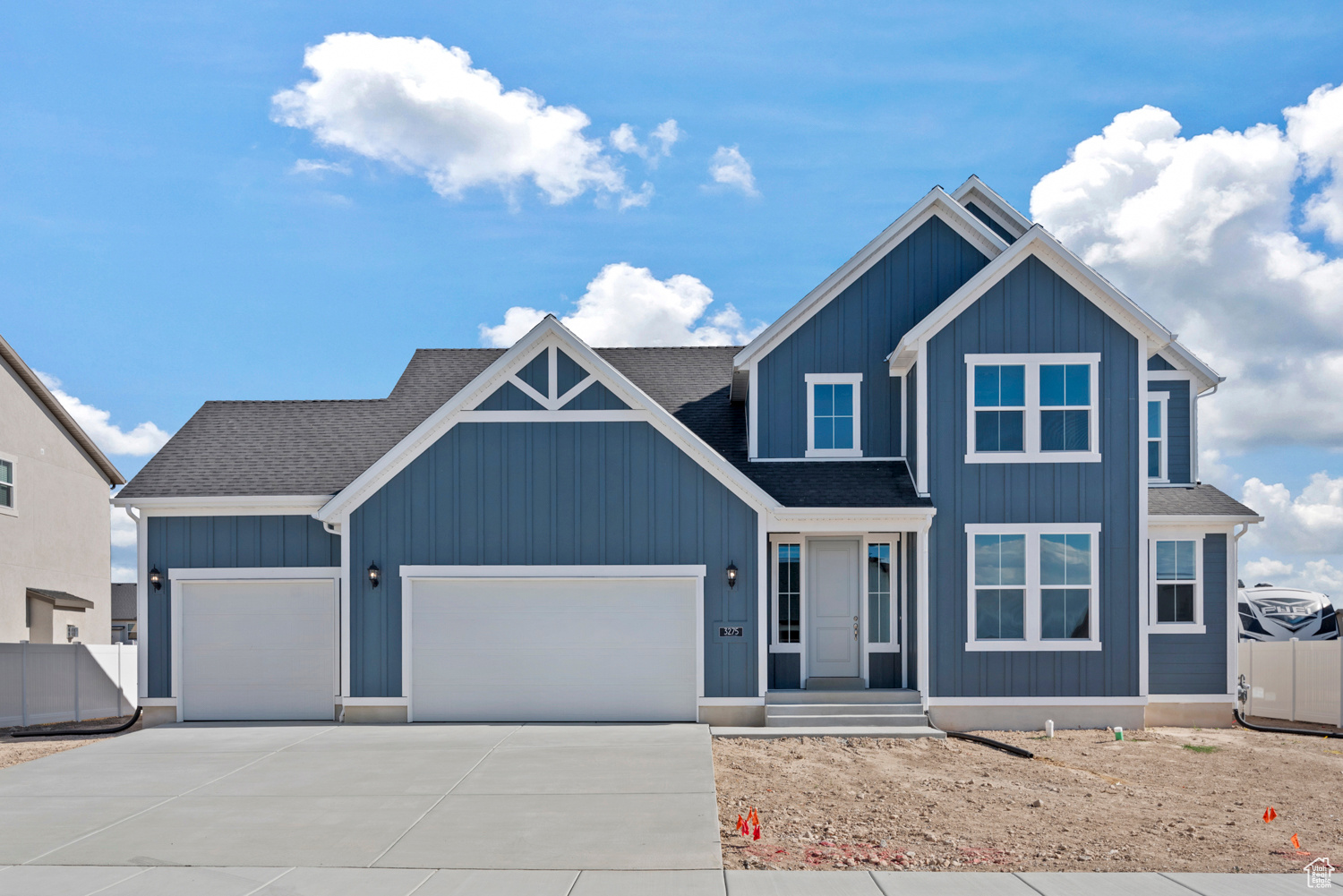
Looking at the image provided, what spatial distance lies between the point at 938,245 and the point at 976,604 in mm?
5853

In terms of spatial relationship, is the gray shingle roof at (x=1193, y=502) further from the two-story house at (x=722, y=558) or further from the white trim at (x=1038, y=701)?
the white trim at (x=1038, y=701)

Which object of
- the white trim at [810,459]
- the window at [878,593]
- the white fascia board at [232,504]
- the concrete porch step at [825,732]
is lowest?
the concrete porch step at [825,732]

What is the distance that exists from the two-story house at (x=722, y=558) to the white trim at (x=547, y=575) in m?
0.04

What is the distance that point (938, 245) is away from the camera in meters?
15.6

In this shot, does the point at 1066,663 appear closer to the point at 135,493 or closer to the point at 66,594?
the point at 135,493

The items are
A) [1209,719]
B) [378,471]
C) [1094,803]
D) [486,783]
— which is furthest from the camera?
[1209,719]

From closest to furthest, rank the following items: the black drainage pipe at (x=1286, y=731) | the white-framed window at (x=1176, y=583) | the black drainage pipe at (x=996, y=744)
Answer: the black drainage pipe at (x=996, y=744) → the black drainage pipe at (x=1286, y=731) → the white-framed window at (x=1176, y=583)

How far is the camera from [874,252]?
15.3m

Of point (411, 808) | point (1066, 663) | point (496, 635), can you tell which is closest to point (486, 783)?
point (411, 808)

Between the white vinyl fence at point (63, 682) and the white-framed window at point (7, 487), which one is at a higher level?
the white-framed window at point (7, 487)

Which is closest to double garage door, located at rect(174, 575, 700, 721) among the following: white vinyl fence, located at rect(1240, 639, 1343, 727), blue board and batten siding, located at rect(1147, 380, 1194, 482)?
blue board and batten siding, located at rect(1147, 380, 1194, 482)

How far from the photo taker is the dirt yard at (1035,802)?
25.5 ft

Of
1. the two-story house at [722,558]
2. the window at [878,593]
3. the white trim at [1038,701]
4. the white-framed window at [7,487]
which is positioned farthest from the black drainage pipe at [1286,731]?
the white-framed window at [7,487]

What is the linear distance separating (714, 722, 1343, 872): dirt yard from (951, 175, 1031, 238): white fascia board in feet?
28.4
